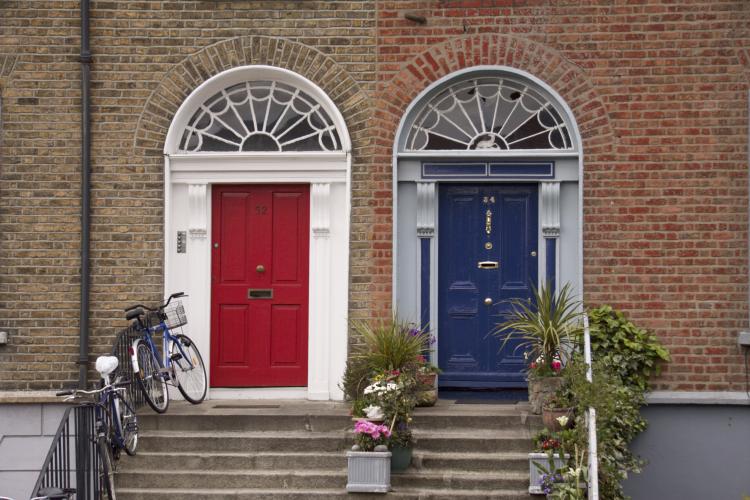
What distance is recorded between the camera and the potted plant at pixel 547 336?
29.7 feet

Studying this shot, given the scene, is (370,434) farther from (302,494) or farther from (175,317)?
(175,317)

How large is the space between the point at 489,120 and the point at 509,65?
551 millimetres

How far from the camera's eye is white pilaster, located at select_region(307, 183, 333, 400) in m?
10.2

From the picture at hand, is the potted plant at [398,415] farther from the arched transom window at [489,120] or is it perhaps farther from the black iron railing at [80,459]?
the arched transom window at [489,120]

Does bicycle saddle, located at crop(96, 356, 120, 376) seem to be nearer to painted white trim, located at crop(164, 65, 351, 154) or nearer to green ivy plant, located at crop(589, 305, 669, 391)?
painted white trim, located at crop(164, 65, 351, 154)

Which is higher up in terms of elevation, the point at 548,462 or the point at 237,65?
the point at 237,65

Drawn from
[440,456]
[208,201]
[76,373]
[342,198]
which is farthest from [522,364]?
[76,373]

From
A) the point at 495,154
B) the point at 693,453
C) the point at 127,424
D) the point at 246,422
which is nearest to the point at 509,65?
the point at 495,154

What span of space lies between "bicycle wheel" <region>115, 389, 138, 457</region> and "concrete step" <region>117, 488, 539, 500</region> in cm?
36

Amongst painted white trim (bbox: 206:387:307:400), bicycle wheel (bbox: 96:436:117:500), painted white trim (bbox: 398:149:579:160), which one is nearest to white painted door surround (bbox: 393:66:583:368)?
painted white trim (bbox: 398:149:579:160)

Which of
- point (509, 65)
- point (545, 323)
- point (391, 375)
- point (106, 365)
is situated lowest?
point (391, 375)

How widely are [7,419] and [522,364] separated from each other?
16.1 feet

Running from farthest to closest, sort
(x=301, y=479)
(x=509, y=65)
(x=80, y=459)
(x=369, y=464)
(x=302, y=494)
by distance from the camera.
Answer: (x=509, y=65), (x=301, y=479), (x=302, y=494), (x=369, y=464), (x=80, y=459)

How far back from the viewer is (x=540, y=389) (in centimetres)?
912
